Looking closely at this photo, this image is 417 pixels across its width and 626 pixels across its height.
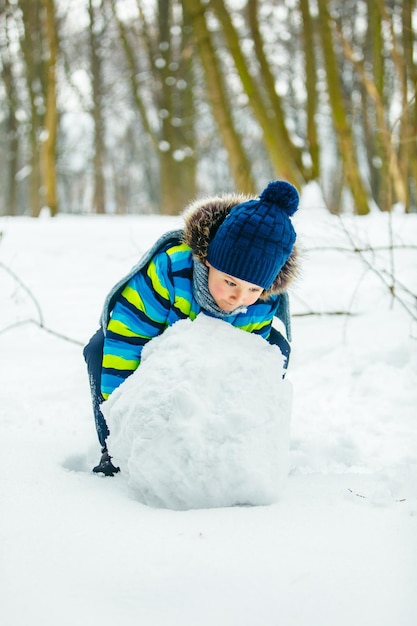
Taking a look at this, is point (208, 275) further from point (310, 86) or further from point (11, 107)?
point (11, 107)

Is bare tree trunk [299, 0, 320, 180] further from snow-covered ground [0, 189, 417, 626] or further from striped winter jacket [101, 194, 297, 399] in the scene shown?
striped winter jacket [101, 194, 297, 399]

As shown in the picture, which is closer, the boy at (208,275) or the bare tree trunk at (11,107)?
the boy at (208,275)

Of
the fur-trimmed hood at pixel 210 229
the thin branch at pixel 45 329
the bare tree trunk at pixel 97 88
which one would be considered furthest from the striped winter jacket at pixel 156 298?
the bare tree trunk at pixel 97 88

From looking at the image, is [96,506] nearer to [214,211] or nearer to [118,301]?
[118,301]

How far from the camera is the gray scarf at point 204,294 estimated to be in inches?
63.3

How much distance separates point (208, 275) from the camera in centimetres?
163

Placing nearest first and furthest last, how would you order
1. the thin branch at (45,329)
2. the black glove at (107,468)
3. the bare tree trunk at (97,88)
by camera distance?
1. the black glove at (107,468)
2. the thin branch at (45,329)
3. the bare tree trunk at (97,88)

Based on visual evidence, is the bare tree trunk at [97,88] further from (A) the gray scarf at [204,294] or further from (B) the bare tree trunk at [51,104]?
(A) the gray scarf at [204,294]

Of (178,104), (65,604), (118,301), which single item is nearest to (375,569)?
(65,604)

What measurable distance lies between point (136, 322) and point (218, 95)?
4.74 m

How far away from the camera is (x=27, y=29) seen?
9047mm

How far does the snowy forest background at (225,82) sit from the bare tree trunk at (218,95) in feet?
0.05

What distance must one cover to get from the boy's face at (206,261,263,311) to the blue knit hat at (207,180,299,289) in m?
0.02

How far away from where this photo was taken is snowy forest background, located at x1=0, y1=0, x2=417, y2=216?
5.59m
